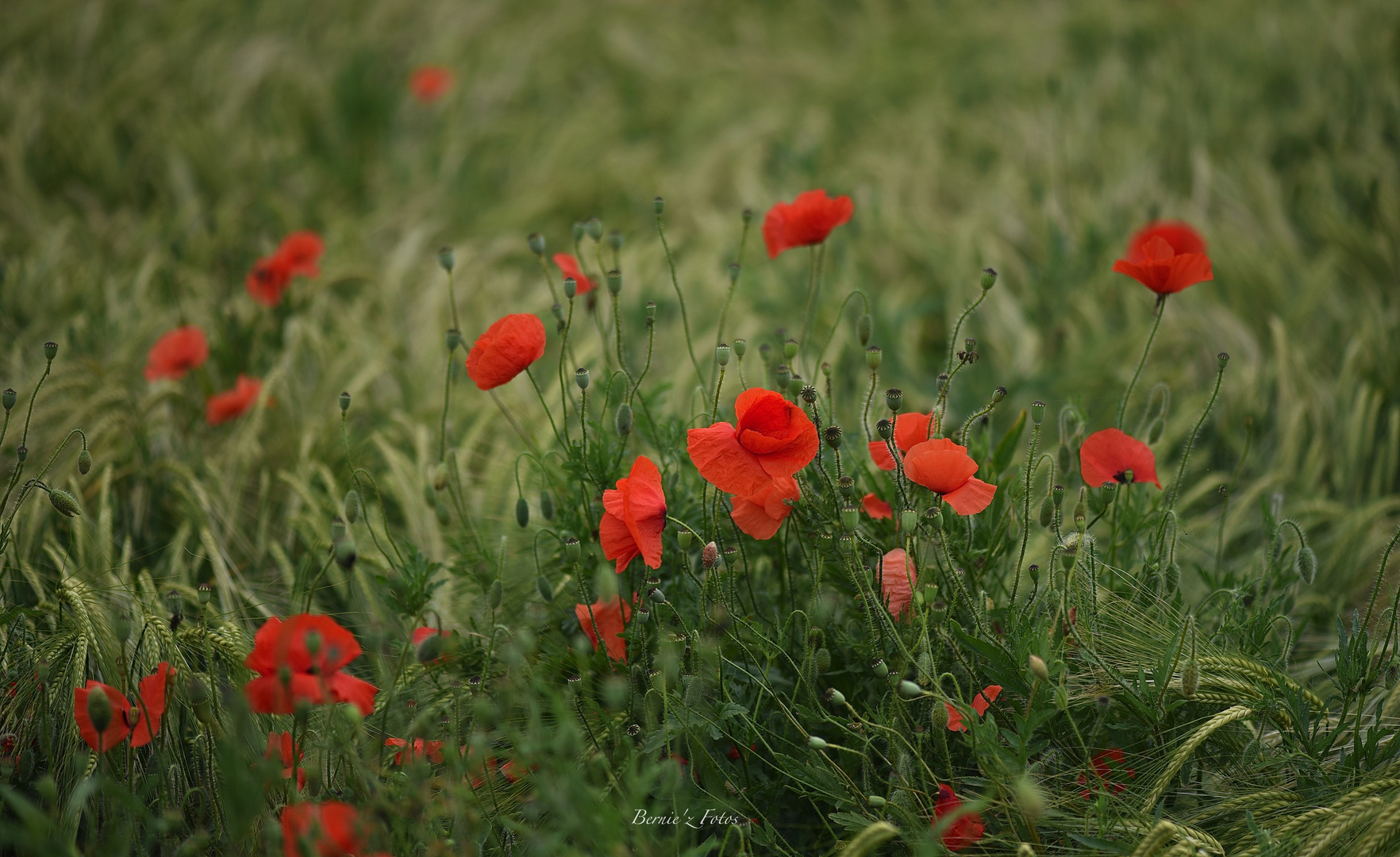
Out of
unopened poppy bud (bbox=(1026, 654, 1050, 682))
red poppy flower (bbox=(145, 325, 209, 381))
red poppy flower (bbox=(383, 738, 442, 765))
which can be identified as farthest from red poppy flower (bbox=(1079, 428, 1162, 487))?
red poppy flower (bbox=(145, 325, 209, 381))

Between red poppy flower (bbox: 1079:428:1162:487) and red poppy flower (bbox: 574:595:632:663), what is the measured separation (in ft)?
2.20

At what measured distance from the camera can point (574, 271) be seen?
153 centimetres

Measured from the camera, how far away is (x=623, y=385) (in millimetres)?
1592

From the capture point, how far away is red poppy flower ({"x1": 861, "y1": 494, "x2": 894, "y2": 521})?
131 centimetres

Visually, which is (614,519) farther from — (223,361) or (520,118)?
(520,118)

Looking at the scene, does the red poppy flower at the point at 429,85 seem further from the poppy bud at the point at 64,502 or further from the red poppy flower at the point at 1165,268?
the red poppy flower at the point at 1165,268

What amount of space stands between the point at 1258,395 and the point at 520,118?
2857 mm

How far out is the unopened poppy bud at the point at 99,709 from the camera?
3.22 ft

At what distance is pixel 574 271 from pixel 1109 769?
1079mm

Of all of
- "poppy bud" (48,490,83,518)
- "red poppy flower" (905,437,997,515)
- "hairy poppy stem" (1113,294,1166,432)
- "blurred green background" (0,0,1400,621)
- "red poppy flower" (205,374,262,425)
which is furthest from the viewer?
"blurred green background" (0,0,1400,621)

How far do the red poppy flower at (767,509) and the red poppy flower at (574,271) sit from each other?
51 centimetres

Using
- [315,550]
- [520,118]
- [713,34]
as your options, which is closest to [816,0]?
[713,34]

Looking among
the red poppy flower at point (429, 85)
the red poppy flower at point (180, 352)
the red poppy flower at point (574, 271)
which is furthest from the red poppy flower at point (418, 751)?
the red poppy flower at point (429, 85)

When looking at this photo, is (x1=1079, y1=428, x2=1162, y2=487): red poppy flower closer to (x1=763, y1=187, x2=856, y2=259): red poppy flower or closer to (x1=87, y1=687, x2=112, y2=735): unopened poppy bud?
(x1=763, y1=187, x2=856, y2=259): red poppy flower
